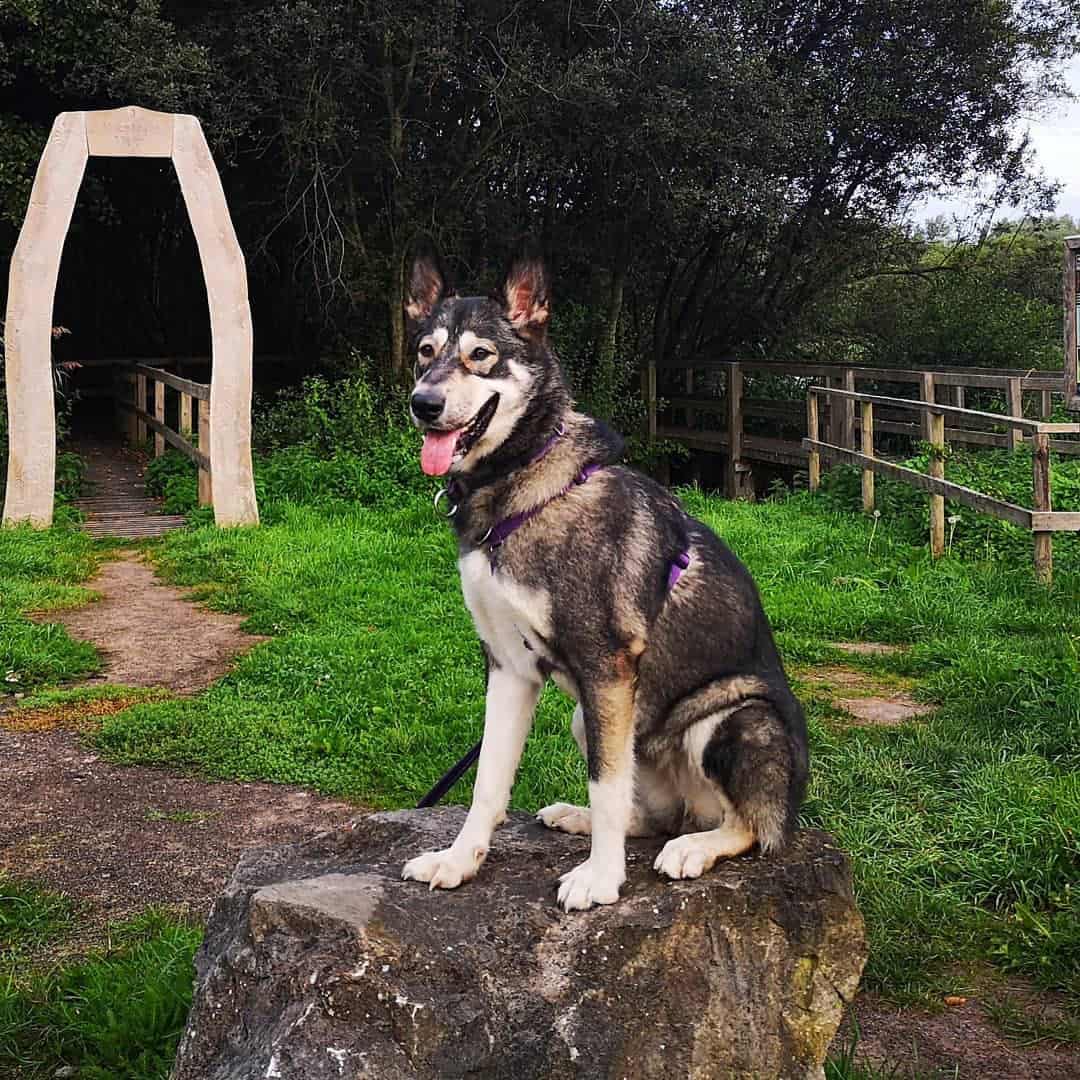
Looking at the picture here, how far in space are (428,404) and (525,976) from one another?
127 centimetres

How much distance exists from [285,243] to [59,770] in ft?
41.7

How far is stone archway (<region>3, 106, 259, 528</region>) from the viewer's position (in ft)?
34.8

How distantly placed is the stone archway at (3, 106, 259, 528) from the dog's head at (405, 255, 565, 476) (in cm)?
819

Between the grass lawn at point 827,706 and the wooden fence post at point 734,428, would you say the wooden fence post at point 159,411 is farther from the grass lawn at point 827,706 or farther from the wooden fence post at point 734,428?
the wooden fence post at point 734,428

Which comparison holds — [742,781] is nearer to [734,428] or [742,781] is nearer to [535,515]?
[535,515]

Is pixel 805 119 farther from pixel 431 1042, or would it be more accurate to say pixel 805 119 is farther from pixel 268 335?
pixel 431 1042

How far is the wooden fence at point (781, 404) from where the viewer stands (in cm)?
1365

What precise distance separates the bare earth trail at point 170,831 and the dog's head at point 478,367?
41.9 inches

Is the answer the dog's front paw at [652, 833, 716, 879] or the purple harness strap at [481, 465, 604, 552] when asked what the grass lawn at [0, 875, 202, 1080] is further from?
the purple harness strap at [481, 465, 604, 552]

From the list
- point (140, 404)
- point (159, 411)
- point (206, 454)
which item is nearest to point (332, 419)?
point (159, 411)

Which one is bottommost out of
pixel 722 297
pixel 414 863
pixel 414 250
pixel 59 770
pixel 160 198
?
pixel 59 770

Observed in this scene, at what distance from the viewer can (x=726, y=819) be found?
3059mm

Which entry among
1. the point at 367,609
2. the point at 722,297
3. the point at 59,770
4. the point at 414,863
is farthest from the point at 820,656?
the point at 722,297

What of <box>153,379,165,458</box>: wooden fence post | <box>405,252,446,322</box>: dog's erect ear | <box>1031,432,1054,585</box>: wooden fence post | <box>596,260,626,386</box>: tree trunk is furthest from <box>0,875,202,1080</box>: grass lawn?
<box>596,260,626,386</box>: tree trunk
